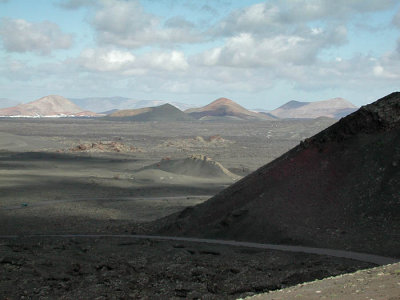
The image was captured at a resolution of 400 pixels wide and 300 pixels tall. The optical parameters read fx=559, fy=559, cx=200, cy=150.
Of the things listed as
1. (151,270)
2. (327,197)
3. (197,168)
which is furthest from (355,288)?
(197,168)

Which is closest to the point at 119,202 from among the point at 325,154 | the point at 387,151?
the point at 325,154

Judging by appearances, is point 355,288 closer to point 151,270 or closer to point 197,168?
point 151,270

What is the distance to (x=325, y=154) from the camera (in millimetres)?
25953

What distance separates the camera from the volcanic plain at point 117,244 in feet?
53.2

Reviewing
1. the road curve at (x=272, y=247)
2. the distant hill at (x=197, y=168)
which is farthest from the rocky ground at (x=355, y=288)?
the distant hill at (x=197, y=168)

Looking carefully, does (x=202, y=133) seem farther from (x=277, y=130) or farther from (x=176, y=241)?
(x=176, y=241)

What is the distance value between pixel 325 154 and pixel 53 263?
1335cm

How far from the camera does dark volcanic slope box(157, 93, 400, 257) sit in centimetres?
2083

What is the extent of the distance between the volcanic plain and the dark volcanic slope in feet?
7.08

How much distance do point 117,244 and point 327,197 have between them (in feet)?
29.2

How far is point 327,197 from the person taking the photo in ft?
76.5

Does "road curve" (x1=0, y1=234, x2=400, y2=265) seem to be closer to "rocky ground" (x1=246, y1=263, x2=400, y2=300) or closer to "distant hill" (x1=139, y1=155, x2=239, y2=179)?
"rocky ground" (x1=246, y1=263, x2=400, y2=300)

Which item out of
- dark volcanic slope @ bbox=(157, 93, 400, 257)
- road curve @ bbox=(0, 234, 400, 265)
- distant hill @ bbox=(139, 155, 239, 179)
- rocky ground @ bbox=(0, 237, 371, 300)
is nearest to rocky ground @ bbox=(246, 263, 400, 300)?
rocky ground @ bbox=(0, 237, 371, 300)

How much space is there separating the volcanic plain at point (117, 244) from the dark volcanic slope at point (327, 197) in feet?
7.08
